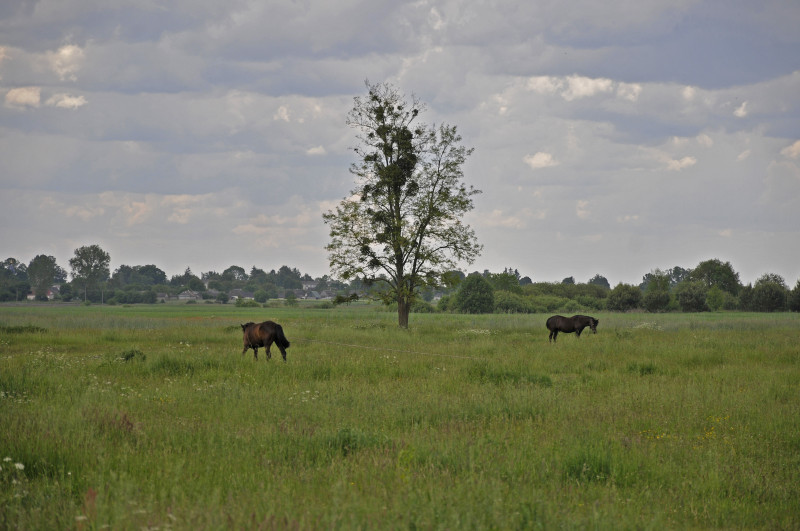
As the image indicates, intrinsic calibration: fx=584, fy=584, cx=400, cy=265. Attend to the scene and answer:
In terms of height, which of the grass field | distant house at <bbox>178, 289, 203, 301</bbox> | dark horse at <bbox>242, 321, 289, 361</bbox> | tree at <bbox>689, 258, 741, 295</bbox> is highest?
tree at <bbox>689, 258, 741, 295</bbox>

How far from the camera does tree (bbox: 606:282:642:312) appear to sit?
88794 mm

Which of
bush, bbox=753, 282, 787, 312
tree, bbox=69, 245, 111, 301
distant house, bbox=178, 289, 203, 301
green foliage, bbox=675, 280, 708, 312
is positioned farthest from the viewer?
distant house, bbox=178, 289, 203, 301

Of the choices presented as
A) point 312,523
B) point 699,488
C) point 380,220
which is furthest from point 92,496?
point 380,220

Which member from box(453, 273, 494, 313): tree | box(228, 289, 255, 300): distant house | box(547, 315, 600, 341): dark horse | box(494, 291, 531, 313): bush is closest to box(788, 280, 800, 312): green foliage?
box(494, 291, 531, 313): bush

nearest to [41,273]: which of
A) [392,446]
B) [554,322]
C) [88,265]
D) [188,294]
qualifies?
[88,265]

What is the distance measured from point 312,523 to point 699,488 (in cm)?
461

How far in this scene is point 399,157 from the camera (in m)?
36.8

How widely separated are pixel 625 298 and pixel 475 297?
1001 inches

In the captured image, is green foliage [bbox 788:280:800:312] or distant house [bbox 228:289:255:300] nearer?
green foliage [bbox 788:280:800:312]

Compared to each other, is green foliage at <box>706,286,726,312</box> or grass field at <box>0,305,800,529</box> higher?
green foliage at <box>706,286,726,312</box>

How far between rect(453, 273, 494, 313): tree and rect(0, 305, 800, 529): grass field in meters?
63.3

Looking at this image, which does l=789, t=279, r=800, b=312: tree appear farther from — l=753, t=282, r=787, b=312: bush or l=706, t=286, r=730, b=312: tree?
l=706, t=286, r=730, b=312: tree

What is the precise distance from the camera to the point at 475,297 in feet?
264

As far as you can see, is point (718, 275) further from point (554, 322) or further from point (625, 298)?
point (554, 322)
